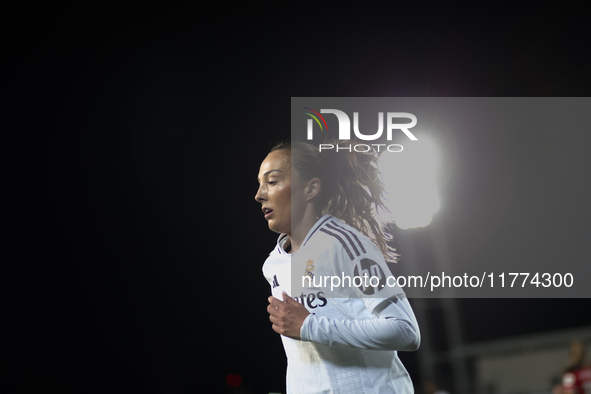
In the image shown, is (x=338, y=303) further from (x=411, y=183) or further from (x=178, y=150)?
(x=178, y=150)

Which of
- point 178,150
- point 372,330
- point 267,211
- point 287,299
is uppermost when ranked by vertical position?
point 178,150

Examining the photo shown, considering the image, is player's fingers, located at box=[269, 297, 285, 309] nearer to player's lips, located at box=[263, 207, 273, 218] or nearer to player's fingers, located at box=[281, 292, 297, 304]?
player's fingers, located at box=[281, 292, 297, 304]

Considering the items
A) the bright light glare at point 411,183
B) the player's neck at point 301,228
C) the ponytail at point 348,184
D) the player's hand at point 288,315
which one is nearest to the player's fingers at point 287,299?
the player's hand at point 288,315

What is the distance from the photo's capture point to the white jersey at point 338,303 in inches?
66.1

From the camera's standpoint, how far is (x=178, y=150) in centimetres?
228


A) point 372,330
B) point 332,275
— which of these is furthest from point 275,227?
point 372,330

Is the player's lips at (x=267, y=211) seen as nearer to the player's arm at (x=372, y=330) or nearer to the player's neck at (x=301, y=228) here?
the player's neck at (x=301, y=228)

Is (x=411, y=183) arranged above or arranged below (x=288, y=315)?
above

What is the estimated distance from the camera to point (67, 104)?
2.32m

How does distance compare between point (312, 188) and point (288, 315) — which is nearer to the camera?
point (288, 315)

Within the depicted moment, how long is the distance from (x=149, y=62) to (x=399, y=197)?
→ 1.35 meters

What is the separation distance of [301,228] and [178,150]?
2.53 feet

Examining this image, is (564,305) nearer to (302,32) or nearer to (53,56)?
(302,32)

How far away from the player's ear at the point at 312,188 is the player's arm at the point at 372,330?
48cm
